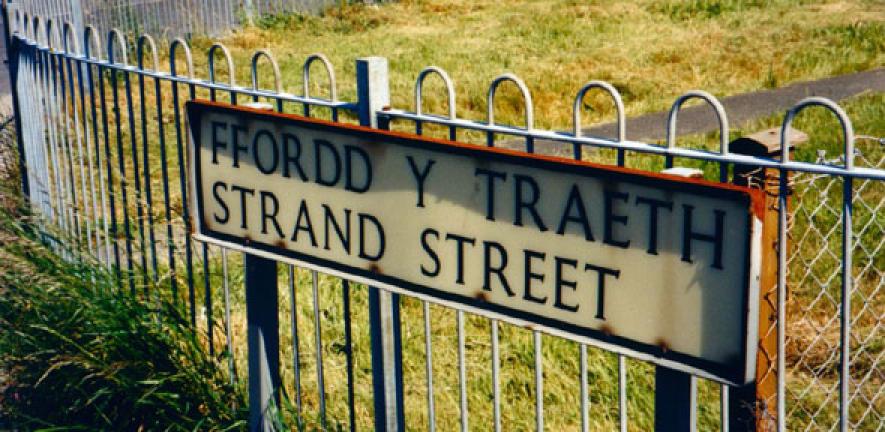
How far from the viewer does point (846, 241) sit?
2.06 metres

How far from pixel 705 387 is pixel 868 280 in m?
1.44

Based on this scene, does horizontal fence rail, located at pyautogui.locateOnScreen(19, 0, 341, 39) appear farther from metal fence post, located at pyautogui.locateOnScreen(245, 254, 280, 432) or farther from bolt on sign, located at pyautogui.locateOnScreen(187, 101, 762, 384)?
bolt on sign, located at pyautogui.locateOnScreen(187, 101, 762, 384)

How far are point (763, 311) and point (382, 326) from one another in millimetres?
1002

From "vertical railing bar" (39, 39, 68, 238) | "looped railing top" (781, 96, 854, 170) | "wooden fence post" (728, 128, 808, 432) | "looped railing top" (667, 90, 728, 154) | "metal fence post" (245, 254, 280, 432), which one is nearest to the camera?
"looped railing top" (781, 96, 854, 170)

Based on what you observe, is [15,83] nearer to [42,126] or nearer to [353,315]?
[42,126]

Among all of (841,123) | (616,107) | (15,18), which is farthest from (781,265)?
(15,18)

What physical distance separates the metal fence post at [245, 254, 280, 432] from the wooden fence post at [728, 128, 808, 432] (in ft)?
4.38

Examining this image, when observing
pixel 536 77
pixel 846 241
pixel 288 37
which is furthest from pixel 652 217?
pixel 288 37

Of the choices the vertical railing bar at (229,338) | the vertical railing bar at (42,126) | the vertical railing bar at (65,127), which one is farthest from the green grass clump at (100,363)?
the vertical railing bar at (42,126)

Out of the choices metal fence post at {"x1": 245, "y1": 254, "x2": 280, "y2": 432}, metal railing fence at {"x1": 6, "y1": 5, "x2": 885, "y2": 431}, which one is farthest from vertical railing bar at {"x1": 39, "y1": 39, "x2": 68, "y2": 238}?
metal fence post at {"x1": 245, "y1": 254, "x2": 280, "y2": 432}

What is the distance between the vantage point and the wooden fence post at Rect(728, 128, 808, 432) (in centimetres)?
258

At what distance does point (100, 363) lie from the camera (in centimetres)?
361

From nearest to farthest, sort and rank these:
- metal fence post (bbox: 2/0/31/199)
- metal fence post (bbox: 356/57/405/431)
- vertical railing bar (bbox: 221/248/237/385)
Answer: metal fence post (bbox: 356/57/405/431) < vertical railing bar (bbox: 221/248/237/385) < metal fence post (bbox: 2/0/31/199)

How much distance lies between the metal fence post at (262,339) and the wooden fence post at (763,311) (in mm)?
1334
